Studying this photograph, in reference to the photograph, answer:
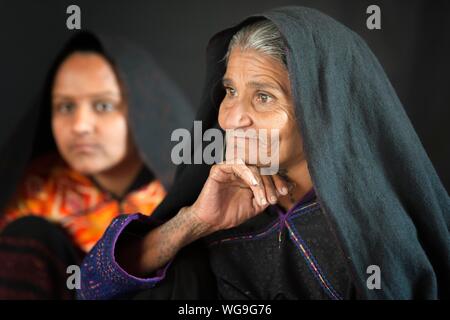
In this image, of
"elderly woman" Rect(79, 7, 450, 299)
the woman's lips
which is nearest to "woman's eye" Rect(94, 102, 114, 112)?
the woman's lips

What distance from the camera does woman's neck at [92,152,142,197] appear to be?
2.76 m

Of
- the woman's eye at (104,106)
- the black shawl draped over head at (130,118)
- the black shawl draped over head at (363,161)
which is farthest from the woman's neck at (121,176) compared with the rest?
the black shawl draped over head at (363,161)

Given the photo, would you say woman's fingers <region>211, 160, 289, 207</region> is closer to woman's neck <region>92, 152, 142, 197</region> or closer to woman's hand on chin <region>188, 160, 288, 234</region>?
woman's hand on chin <region>188, 160, 288, 234</region>

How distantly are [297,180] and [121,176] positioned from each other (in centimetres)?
118

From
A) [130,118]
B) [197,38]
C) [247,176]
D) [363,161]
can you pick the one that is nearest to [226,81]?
[247,176]

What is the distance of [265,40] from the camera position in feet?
5.51

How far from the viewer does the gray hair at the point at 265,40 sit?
167cm

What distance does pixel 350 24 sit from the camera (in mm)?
2281

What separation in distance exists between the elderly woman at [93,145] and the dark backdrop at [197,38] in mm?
289

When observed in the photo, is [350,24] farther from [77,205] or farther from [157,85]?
[77,205]

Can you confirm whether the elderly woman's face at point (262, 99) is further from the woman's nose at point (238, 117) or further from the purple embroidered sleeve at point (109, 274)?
the purple embroidered sleeve at point (109, 274)

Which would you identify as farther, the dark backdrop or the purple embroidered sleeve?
the dark backdrop

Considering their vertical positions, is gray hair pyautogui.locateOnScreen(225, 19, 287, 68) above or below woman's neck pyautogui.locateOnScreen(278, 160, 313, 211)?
above

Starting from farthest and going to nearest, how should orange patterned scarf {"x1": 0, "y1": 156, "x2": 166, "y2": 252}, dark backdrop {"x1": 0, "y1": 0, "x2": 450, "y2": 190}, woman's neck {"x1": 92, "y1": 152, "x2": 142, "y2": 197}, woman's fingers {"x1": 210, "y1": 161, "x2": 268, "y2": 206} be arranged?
woman's neck {"x1": 92, "y1": 152, "x2": 142, "y2": 197} < orange patterned scarf {"x1": 0, "y1": 156, "x2": 166, "y2": 252} < dark backdrop {"x1": 0, "y1": 0, "x2": 450, "y2": 190} < woman's fingers {"x1": 210, "y1": 161, "x2": 268, "y2": 206}
